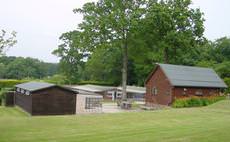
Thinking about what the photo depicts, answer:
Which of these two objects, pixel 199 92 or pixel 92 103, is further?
pixel 199 92

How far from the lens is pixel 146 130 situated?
1633 cm

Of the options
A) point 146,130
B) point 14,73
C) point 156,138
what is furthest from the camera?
point 14,73

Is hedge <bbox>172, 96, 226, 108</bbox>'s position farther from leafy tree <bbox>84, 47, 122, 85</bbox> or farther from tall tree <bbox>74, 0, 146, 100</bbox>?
leafy tree <bbox>84, 47, 122, 85</bbox>

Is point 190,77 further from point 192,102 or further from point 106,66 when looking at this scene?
point 106,66

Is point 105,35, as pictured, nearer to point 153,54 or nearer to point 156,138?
point 153,54

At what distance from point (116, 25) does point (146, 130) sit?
29885 millimetres

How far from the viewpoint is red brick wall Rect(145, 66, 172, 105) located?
133 feet

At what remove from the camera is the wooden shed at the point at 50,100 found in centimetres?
3186

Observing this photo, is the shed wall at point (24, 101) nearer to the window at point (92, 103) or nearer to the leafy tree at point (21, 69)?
the window at point (92, 103)

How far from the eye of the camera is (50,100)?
32500 mm

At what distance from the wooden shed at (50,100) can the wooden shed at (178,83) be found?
1198 centimetres

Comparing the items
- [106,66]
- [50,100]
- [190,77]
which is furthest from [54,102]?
[106,66]

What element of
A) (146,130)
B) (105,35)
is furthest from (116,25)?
(146,130)

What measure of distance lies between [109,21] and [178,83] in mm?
Result: 12236
